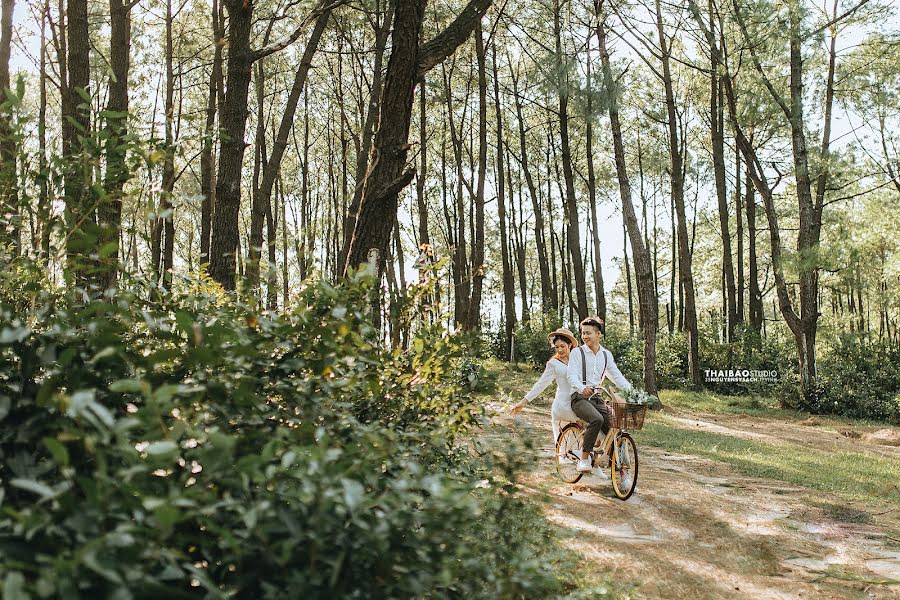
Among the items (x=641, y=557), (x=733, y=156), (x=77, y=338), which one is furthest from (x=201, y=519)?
(x=733, y=156)

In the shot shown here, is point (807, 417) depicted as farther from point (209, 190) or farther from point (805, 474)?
point (209, 190)

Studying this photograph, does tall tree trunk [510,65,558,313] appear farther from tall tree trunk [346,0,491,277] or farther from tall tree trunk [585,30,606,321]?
tall tree trunk [346,0,491,277]

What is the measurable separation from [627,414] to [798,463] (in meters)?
4.55

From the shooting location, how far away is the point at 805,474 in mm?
9617

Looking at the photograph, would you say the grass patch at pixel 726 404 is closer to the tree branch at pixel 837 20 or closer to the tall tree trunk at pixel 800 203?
the tall tree trunk at pixel 800 203

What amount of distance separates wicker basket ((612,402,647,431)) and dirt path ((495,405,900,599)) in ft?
2.62

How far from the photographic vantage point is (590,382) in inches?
313

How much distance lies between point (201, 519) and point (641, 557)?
4.69 metres

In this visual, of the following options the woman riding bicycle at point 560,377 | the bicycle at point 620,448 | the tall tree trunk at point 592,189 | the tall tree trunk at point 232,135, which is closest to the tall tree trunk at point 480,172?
the tall tree trunk at point 592,189

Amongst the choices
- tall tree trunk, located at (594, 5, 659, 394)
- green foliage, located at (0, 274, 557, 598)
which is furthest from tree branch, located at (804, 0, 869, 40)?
green foliage, located at (0, 274, 557, 598)

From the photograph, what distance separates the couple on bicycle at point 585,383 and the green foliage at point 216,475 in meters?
→ 4.81

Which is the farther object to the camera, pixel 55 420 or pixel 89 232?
pixel 89 232

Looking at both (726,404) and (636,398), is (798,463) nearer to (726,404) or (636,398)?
(636,398)

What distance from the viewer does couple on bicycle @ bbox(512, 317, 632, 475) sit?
780 centimetres
